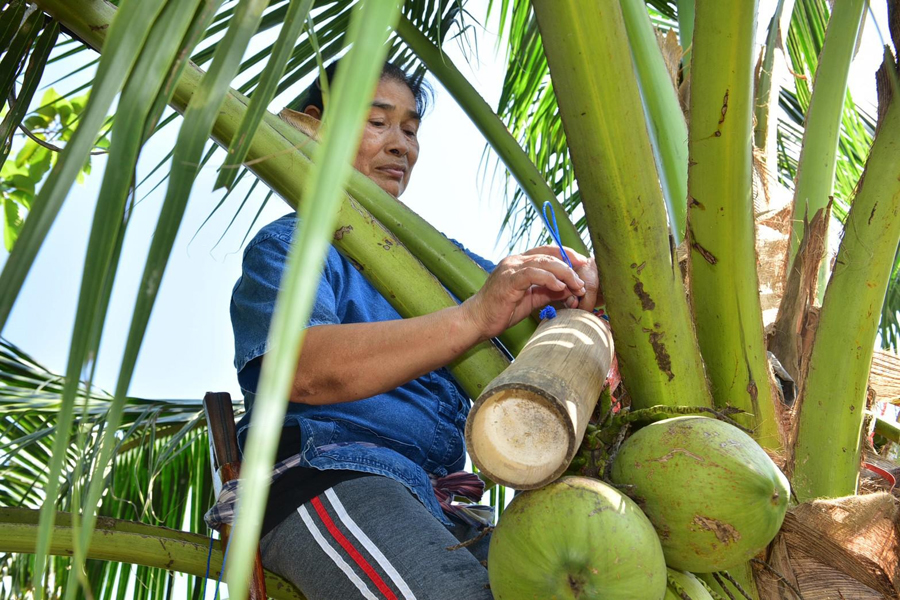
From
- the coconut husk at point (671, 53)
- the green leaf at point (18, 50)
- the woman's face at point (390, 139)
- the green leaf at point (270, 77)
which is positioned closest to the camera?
the green leaf at point (270, 77)

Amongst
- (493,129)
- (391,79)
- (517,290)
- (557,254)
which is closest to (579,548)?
(517,290)

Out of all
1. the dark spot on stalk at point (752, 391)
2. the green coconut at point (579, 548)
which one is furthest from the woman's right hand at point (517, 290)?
the green coconut at point (579, 548)

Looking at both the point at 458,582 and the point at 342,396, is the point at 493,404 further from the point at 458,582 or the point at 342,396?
the point at 342,396

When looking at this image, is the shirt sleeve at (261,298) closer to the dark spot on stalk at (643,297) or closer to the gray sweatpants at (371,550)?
the gray sweatpants at (371,550)

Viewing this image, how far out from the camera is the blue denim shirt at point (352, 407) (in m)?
1.38

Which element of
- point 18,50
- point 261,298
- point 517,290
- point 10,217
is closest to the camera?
point 517,290

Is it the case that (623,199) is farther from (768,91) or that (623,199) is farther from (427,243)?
(768,91)

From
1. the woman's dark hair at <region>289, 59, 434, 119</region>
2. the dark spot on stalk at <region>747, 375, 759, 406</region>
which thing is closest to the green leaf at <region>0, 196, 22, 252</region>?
the woman's dark hair at <region>289, 59, 434, 119</region>

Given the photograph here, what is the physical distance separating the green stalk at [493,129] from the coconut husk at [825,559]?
740 millimetres

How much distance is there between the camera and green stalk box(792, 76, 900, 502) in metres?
1.25

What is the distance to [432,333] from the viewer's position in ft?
4.14

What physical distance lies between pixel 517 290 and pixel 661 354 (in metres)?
0.22

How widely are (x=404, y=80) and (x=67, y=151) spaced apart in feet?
5.56

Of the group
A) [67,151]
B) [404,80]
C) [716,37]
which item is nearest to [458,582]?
[716,37]
